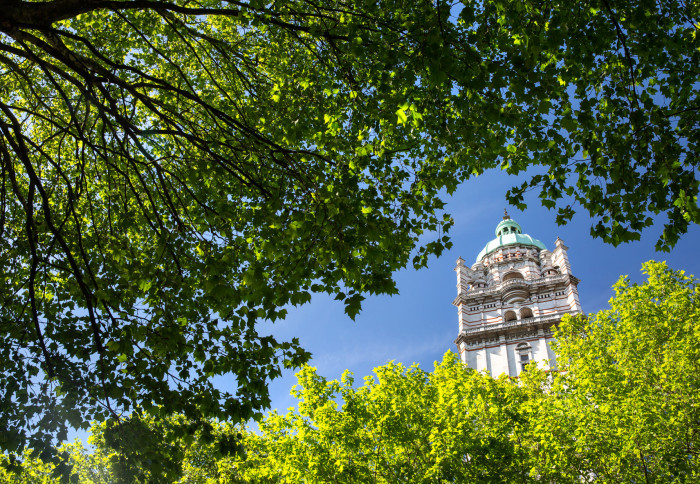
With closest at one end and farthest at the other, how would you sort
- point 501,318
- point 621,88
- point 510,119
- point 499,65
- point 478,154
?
point 499,65 < point 510,119 < point 621,88 < point 478,154 < point 501,318

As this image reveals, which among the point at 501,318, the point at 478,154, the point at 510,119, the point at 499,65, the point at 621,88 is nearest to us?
the point at 499,65

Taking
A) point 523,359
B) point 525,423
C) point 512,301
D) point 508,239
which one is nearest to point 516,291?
point 512,301

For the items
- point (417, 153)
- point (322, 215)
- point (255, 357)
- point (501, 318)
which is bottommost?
point (255, 357)

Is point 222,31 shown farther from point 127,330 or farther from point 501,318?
point 501,318

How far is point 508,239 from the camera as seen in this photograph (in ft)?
179

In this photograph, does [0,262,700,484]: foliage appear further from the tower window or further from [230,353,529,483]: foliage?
the tower window

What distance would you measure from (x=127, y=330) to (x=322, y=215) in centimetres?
286

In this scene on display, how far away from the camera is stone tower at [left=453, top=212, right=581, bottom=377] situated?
1681 inches

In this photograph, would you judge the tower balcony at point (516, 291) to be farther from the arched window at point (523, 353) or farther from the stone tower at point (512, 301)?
the arched window at point (523, 353)

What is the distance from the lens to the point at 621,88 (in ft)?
22.9

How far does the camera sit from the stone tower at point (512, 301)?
4269 centimetres

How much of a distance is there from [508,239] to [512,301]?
9608mm

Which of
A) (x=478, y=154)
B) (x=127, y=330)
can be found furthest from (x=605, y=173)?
(x=127, y=330)

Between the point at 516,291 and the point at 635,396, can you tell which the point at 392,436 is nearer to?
the point at 635,396
